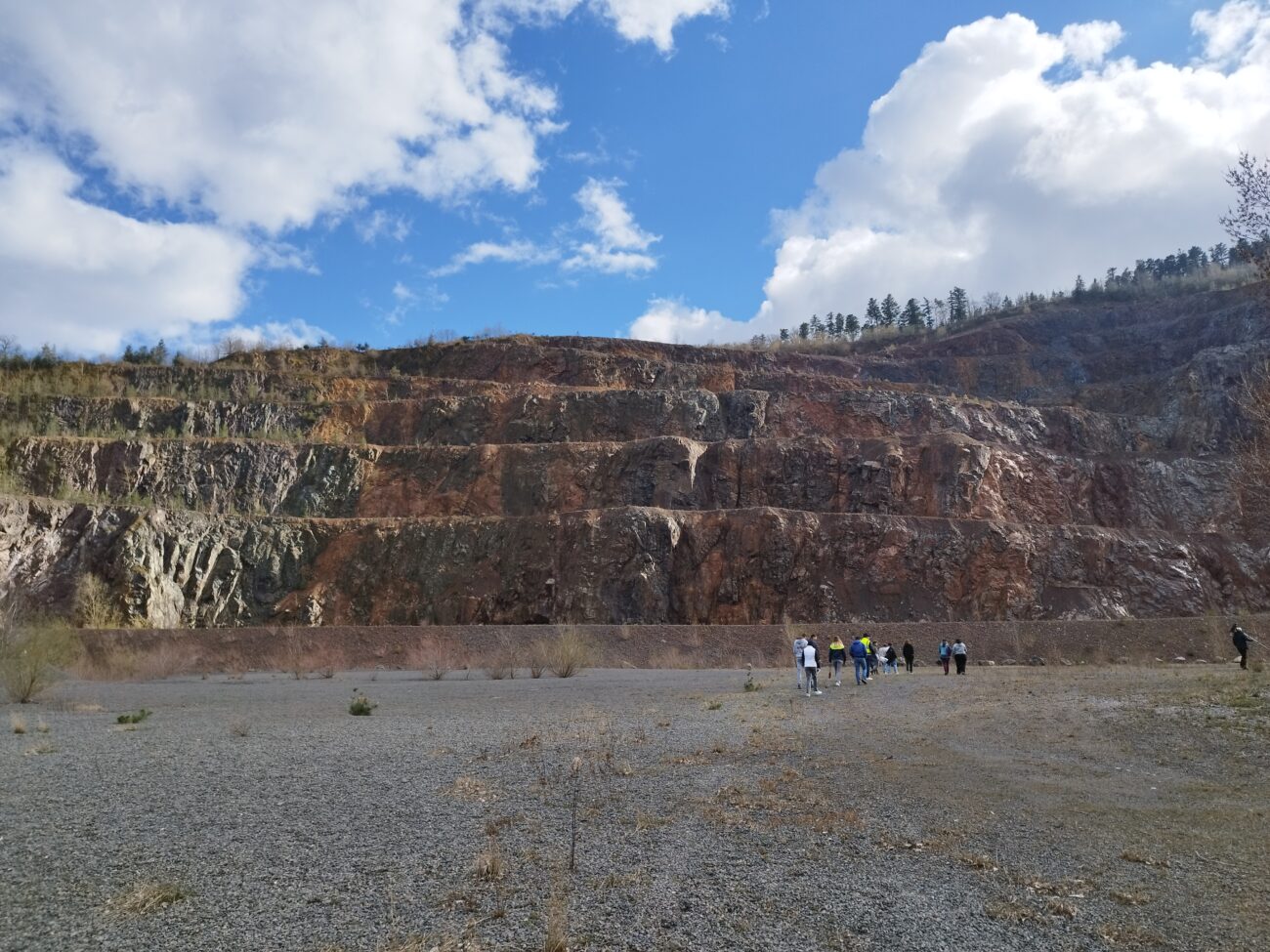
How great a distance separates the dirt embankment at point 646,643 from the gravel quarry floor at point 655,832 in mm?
18235

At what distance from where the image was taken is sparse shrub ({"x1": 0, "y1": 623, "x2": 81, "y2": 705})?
2312 cm

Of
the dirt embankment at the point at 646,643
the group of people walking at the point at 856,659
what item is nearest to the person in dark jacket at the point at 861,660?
the group of people walking at the point at 856,659

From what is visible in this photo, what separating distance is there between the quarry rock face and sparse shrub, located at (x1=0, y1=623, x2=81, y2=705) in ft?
52.2

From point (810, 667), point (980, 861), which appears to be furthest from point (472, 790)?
point (810, 667)

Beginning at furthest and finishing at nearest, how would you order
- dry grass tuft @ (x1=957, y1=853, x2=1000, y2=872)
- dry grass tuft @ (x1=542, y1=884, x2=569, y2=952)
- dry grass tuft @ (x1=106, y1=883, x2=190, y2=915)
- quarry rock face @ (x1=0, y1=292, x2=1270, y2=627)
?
quarry rock face @ (x1=0, y1=292, x2=1270, y2=627), dry grass tuft @ (x1=957, y1=853, x2=1000, y2=872), dry grass tuft @ (x1=106, y1=883, x2=190, y2=915), dry grass tuft @ (x1=542, y1=884, x2=569, y2=952)

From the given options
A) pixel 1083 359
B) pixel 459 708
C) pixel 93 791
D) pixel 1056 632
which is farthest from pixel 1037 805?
pixel 1083 359

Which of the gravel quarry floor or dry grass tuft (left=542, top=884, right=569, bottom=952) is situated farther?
the gravel quarry floor


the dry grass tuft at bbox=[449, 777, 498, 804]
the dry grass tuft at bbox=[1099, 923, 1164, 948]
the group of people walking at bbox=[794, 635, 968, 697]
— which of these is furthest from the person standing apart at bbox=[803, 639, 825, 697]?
the dry grass tuft at bbox=[1099, 923, 1164, 948]

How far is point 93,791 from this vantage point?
10.4m

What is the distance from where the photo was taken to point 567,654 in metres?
31.7

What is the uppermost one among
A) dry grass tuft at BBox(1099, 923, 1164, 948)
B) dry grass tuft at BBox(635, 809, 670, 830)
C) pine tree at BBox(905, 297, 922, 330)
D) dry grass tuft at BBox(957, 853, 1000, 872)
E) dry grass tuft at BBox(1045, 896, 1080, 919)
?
pine tree at BBox(905, 297, 922, 330)

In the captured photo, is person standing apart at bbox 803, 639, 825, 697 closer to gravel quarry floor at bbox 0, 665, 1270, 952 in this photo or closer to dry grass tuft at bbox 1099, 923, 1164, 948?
gravel quarry floor at bbox 0, 665, 1270, 952

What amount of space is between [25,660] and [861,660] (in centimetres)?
2334

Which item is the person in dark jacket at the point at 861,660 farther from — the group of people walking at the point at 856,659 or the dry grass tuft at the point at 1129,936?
the dry grass tuft at the point at 1129,936
